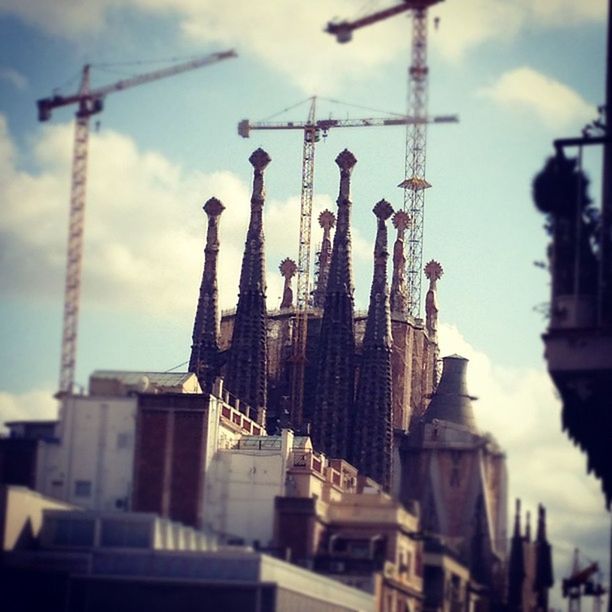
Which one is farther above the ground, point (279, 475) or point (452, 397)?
point (452, 397)

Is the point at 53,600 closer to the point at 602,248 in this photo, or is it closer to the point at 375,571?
the point at 375,571

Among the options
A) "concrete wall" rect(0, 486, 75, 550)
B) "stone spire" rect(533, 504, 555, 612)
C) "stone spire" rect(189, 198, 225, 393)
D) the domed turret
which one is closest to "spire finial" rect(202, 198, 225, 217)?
"stone spire" rect(189, 198, 225, 393)

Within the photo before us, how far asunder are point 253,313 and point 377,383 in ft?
40.8

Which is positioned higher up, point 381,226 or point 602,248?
point 381,226

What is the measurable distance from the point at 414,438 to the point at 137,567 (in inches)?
3142

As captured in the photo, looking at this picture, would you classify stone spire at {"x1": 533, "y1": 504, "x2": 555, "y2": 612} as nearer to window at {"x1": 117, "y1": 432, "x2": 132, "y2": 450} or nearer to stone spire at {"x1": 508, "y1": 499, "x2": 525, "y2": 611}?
stone spire at {"x1": 508, "y1": 499, "x2": 525, "y2": 611}

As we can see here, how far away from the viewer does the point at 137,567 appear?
299 feet

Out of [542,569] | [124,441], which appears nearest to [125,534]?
[124,441]

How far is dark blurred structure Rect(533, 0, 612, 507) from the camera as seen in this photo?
80.9m

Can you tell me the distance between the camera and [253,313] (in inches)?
6742

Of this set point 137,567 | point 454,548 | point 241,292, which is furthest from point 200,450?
point 241,292

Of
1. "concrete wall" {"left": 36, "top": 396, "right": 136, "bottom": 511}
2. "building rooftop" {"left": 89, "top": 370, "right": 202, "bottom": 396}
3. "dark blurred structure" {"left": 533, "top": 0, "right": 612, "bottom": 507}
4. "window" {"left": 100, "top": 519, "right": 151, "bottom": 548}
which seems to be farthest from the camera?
"concrete wall" {"left": 36, "top": 396, "right": 136, "bottom": 511}

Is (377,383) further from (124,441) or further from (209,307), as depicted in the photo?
(124,441)

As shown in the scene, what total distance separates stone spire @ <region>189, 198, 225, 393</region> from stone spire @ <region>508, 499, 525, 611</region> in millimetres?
51306
